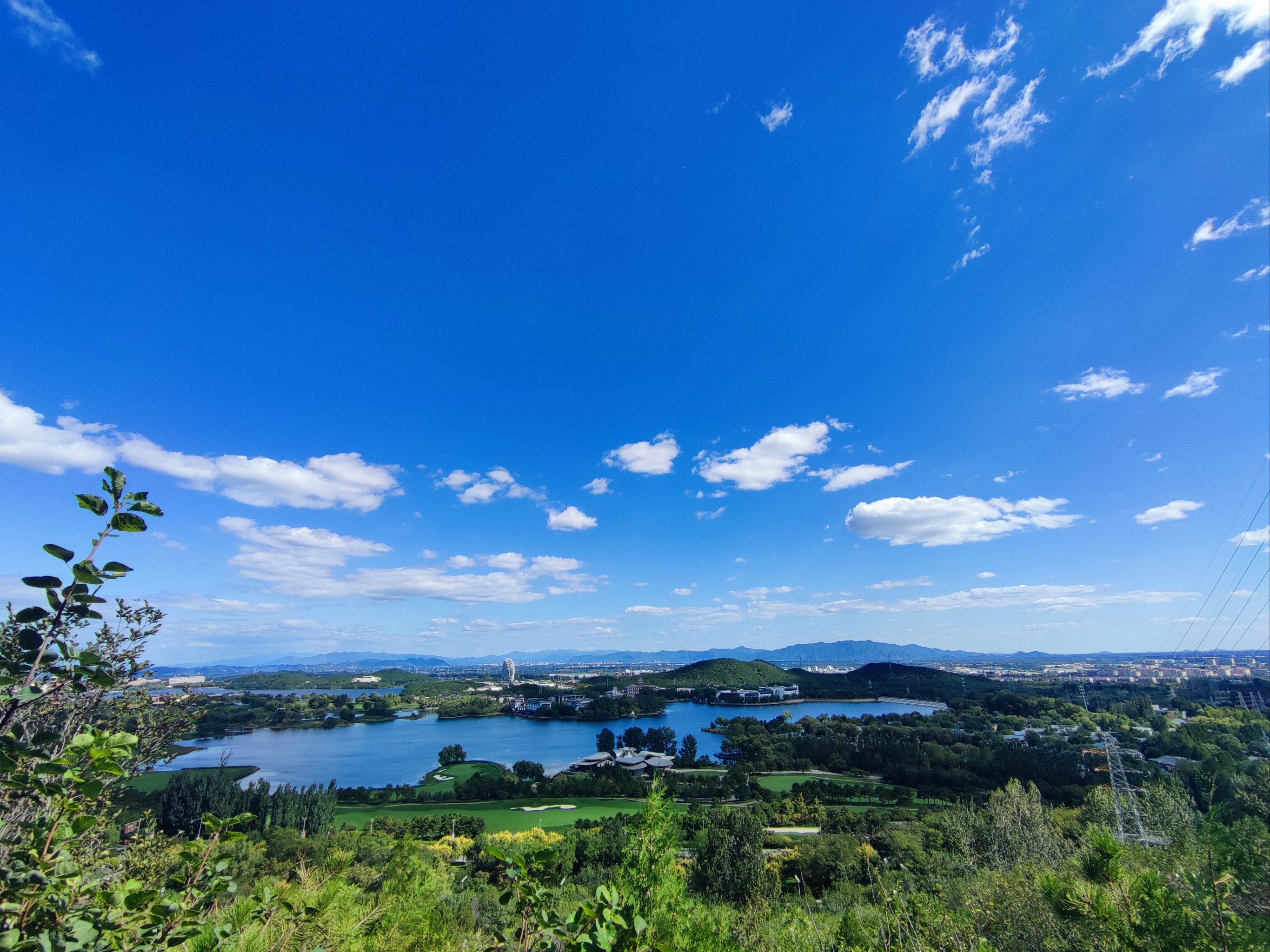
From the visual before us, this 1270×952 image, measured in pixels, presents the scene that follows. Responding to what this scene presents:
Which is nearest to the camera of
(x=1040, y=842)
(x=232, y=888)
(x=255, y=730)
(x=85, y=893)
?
(x=85, y=893)

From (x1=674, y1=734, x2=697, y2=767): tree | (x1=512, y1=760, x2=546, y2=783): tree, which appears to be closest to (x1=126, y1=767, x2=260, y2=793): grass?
(x1=512, y1=760, x2=546, y2=783): tree

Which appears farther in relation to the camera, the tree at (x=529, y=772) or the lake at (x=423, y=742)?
the lake at (x=423, y=742)

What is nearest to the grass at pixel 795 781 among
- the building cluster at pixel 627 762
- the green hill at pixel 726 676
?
the building cluster at pixel 627 762

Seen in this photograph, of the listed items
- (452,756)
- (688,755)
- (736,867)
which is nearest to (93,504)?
(736,867)

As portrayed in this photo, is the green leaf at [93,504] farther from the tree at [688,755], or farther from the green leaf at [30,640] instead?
the tree at [688,755]

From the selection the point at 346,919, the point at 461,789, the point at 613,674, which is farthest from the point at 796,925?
the point at 613,674

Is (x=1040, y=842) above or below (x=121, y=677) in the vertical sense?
below

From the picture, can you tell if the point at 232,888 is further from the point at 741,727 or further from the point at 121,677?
the point at 741,727
